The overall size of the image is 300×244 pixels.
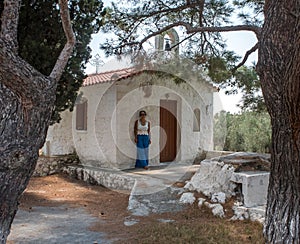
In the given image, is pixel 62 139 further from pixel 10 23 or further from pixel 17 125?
pixel 17 125

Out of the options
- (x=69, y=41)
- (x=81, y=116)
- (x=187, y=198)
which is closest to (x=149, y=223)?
(x=187, y=198)

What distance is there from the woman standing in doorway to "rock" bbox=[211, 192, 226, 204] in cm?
407

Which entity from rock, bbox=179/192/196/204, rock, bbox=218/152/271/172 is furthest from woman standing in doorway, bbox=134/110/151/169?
rock, bbox=179/192/196/204

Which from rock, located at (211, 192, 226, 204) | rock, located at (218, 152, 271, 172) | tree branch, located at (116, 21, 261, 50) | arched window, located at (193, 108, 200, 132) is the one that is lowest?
rock, located at (211, 192, 226, 204)

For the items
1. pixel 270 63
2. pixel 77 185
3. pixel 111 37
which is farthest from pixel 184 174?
pixel 270 63

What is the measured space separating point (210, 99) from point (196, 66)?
16.6ft

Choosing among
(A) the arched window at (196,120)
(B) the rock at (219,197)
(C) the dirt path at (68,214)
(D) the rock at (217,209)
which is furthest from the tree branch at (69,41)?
(A) the arched window at (196,120)

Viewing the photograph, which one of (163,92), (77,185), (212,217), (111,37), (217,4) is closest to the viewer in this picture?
(212,217)

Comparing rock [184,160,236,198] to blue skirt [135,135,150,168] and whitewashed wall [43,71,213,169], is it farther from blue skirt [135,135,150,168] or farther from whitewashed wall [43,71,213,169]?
whitewashed wall [43,71,213,169]

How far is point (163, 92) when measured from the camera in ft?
38.8

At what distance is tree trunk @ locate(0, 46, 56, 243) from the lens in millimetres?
3018

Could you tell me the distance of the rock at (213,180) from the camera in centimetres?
717

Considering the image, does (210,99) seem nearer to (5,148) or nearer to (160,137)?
(160,137)

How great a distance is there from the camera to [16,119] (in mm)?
3188
